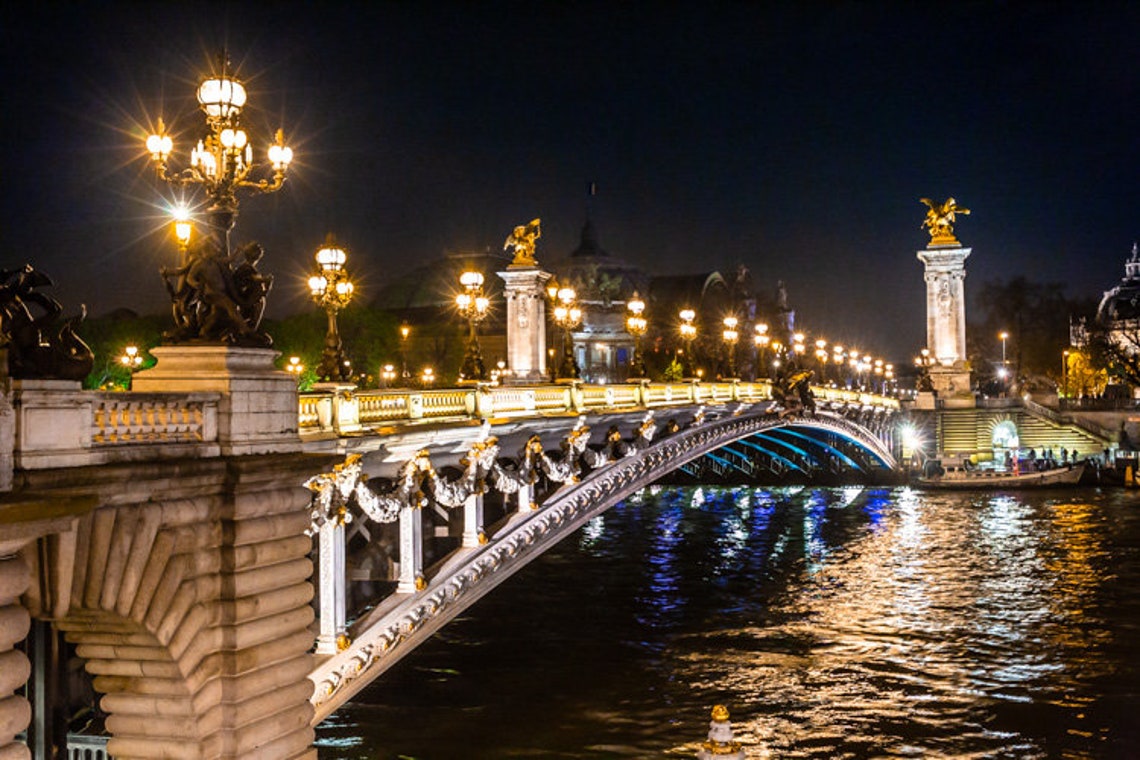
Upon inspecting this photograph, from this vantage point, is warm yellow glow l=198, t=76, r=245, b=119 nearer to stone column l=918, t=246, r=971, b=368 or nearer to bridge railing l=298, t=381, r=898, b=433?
bridge railing l=298, t=381, r=898, b=433

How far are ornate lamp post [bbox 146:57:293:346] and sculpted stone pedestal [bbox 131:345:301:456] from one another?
0.67 feet

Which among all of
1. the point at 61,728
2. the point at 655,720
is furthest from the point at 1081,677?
the point at 61,728

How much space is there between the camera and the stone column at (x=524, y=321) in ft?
133

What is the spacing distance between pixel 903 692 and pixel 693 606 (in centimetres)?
1073

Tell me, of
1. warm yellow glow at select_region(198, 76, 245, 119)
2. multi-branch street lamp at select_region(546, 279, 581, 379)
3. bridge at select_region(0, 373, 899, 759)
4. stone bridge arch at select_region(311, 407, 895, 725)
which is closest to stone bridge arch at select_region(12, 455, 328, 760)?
bridge at select_region(0, 373, 899, 759)

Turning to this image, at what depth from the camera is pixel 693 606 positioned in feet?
121

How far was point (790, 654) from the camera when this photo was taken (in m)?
30.4

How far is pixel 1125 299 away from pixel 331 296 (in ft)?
427

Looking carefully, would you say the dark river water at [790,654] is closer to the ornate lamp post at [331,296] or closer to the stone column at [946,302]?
the ornate lamp post at [331,296]

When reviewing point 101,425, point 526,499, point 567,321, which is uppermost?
point 567,321

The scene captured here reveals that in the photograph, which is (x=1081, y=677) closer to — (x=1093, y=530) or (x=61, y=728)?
→ (x=61, y=728)

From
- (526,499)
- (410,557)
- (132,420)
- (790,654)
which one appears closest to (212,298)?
(132,420)

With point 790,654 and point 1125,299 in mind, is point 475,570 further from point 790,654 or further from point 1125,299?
point 1125,299

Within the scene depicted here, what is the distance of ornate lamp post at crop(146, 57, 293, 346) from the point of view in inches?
559
